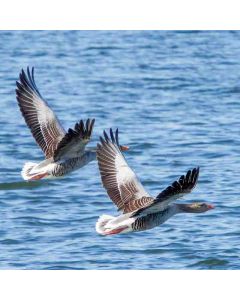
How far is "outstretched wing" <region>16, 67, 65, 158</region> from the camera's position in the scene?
1477 cm

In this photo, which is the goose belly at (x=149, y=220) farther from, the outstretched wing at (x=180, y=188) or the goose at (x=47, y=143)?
the goose at (x=47, y=143)

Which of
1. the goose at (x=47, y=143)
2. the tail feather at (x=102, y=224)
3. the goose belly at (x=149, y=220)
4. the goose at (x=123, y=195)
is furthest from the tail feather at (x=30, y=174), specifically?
the goose belly at (x=149, y=220)

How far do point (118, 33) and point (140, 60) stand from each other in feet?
21.4

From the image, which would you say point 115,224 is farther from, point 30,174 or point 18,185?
point 18,185

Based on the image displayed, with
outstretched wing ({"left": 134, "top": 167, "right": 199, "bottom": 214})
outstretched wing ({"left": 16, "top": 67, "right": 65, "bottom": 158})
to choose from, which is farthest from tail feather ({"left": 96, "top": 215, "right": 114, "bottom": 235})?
outstretched wing ({"left": 16, "top": 67, "right": 65, "bottom": 158})

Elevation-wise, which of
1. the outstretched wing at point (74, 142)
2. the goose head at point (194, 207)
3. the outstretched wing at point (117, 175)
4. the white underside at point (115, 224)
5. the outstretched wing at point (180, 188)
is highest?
the outstretched wing at point (74, 142)

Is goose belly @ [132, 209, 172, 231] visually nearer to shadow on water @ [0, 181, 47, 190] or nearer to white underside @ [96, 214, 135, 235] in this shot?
white underside @ [96, 214, 135, 235]

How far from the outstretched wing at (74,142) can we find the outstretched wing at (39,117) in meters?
0.26

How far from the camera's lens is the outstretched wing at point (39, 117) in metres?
14.8

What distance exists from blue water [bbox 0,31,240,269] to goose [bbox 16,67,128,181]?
1.23 m

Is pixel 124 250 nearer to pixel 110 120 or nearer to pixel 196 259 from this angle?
pixel 196 259

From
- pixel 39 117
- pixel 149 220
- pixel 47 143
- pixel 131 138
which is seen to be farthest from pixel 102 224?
pixel 131 138
